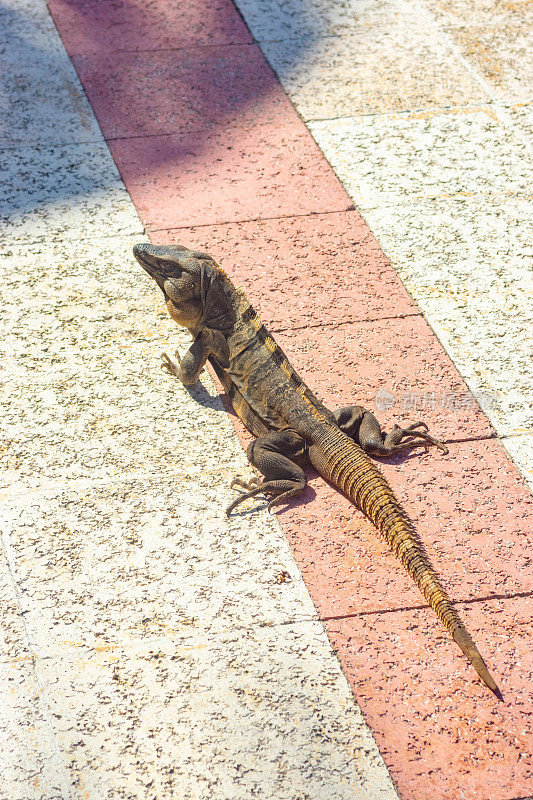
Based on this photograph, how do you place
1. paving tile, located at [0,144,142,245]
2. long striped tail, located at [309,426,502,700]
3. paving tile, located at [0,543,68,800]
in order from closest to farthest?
1. paving tile, located at [0,543,68,800]
2. long striped tail, located at [309,426,502,700]
3. paving tile, located at [0,144,142,245]

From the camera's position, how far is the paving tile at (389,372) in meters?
4.88

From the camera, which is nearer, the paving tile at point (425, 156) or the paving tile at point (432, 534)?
the paving tile at point (432, 534)

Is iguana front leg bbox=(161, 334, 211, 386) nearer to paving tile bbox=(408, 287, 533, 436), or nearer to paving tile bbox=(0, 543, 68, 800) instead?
paving tile bbox=(408, 287, 533, 436)

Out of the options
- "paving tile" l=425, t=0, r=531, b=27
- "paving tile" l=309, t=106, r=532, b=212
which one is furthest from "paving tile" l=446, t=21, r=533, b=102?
"paving tile" l=309, t=106, r=532, b=212

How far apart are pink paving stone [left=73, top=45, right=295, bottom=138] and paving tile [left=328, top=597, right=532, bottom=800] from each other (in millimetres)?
4289

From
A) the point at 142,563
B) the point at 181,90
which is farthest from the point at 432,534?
the point at 181,90

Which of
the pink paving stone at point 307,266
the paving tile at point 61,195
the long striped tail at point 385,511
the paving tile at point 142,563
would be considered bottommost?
the paving tile at point 61,195

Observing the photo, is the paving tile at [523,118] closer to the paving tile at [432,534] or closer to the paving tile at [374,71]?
the paving tile at [374,71]

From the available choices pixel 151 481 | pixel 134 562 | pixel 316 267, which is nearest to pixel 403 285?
pixel 316 267

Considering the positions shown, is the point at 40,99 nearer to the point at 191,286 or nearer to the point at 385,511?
the point at 191,286

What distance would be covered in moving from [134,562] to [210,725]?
0.83 meters

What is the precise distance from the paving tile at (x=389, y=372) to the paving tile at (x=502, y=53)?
2997mm

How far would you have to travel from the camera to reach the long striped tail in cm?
374

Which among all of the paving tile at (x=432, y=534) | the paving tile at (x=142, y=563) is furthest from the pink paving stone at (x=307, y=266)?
the paving tile at (x=142, y=563)
